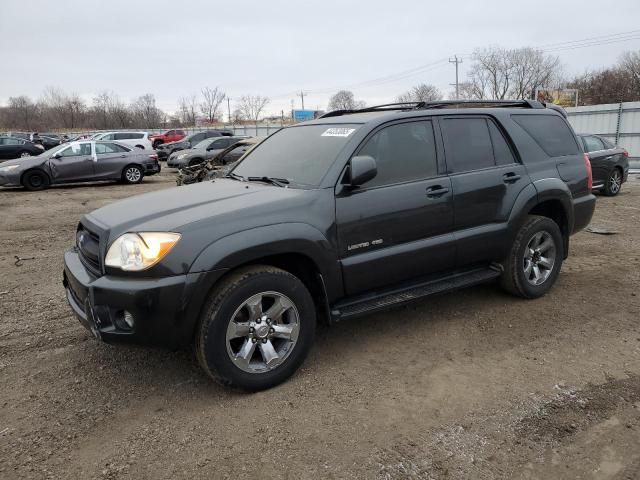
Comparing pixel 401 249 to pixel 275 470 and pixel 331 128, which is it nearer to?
pixel 331 128

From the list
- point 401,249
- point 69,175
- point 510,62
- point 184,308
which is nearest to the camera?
point 184,308

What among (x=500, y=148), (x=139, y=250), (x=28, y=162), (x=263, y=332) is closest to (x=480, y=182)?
(x=500, y=148)

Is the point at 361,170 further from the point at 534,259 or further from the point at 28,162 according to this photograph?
the point at 28,162

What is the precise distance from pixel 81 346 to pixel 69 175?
41.8 feet

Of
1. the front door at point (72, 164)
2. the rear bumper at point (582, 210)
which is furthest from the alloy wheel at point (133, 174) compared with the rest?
the rear bumper at point (582, 210)

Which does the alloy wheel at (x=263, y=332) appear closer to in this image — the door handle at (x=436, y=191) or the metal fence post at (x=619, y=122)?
the door handle at (x=436, y=191)

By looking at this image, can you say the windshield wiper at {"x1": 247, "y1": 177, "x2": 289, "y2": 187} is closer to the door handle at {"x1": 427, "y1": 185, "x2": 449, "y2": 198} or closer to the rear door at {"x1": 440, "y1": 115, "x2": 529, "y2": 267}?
the door handle at {"x1": 427, "y1": 185, "x2": 449, "y2": 198}

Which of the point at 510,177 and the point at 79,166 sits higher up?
the point at 510,177

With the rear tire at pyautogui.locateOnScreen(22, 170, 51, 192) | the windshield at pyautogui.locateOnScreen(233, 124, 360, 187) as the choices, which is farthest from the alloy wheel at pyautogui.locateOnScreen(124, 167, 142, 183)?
the windshield at pyautogui.locateOnScreen(233, 124, 360, 187)

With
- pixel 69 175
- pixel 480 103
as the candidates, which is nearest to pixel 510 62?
A: pixel 69 175

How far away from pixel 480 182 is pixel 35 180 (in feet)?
46.9

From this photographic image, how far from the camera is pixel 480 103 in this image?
498cm

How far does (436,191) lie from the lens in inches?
159

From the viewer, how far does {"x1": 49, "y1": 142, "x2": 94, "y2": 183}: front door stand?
15.0 metres
